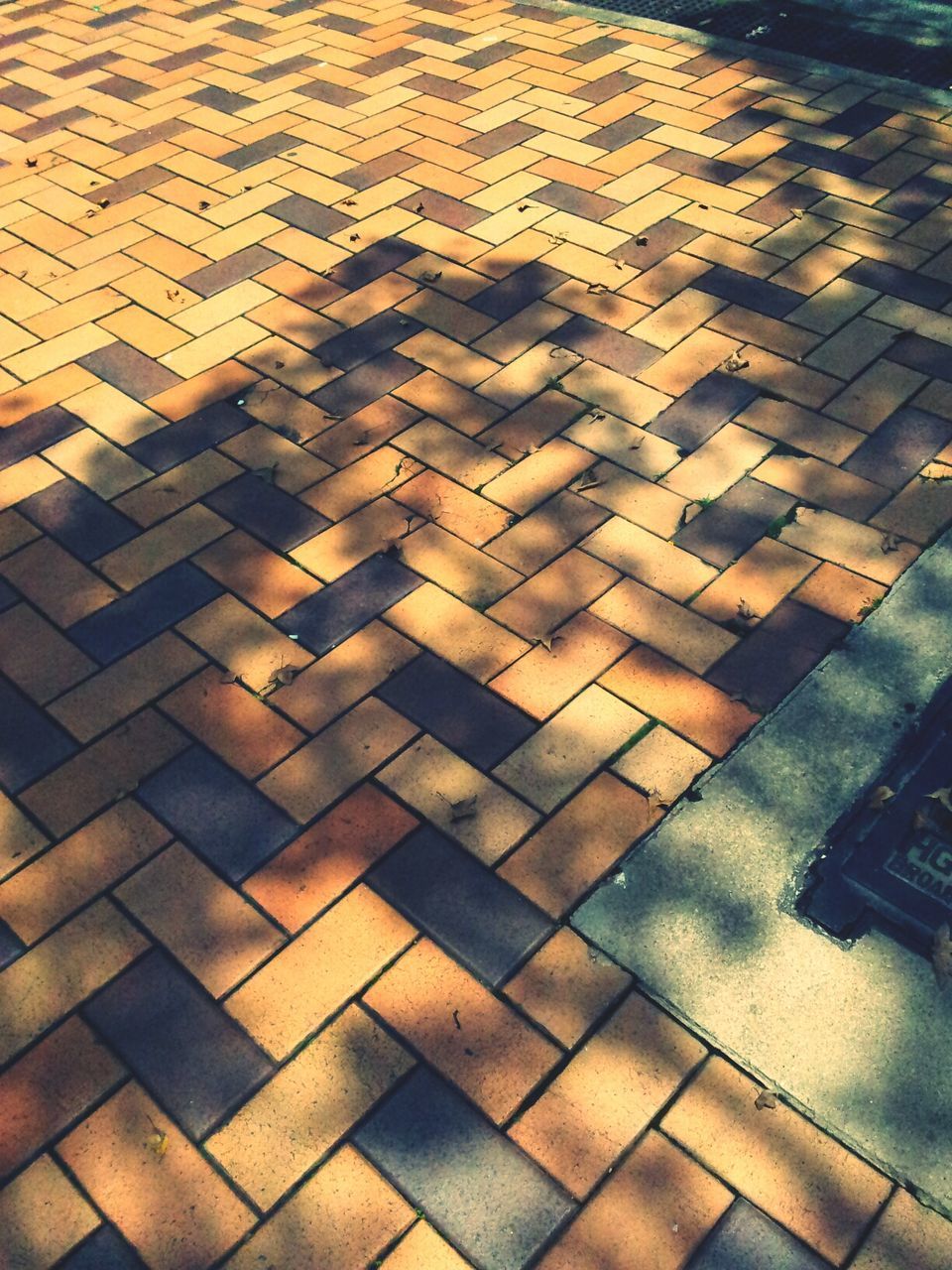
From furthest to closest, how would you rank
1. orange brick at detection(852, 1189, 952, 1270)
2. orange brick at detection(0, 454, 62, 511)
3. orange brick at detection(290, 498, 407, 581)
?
orange brick at detection(0, 454, 62, 511)
orange brick at detection(290, 498, 407, 581)
orange brick at detection(852, 1189, 952, 1270)

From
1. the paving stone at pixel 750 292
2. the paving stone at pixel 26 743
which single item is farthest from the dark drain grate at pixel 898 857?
the paving stone at pixel 750 292

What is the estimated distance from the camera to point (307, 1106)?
1.80m

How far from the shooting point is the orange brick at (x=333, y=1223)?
1642 mm

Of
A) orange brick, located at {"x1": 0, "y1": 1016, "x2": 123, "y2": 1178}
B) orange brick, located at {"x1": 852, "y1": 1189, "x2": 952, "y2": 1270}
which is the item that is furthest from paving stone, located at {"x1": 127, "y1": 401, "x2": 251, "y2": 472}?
orange brick, located at {"x1": 852, "y1": 1189, "x2": 952, "y2": 1270}

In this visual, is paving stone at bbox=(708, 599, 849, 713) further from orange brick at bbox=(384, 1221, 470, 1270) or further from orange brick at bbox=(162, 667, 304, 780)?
orange brick at bbox=(384, 1221, 470, 1270)

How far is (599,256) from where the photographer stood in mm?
3697

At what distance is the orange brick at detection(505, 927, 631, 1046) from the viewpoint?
1.87 m

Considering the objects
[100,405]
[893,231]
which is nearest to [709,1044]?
[100,405]

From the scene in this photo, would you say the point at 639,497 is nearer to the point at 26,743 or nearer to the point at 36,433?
the point at 26,743

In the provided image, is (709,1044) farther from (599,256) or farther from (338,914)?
(599,256)

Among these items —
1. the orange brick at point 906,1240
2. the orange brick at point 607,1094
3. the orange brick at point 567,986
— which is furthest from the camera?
the orange brick at point 567,986

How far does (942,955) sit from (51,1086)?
1.53 metres

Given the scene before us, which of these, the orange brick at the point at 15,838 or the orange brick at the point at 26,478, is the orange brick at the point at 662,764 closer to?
the orange brick at the point at 15,838

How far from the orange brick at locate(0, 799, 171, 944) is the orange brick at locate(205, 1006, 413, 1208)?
54 cm
